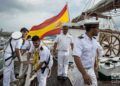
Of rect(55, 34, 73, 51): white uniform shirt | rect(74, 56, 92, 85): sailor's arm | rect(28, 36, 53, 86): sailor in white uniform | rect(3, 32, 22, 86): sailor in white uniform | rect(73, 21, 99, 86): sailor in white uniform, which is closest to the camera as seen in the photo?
rect(74, 56, 92, 85): sailor's arm

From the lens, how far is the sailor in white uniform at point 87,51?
6887mm

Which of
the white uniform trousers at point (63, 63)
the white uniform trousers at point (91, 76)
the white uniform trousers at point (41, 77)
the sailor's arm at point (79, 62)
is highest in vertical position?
the sailor's arm at point (79, 62)

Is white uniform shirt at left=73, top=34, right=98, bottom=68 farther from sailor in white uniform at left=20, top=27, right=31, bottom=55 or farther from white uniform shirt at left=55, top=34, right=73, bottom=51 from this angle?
white uniform shirt at left=55, top=34, right=73, bottom=51

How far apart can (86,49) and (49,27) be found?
35.2 ft

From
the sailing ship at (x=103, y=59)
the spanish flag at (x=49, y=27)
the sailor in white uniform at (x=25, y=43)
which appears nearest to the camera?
the sailing ship at (x=103, y=59)

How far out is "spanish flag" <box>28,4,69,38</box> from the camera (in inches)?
688

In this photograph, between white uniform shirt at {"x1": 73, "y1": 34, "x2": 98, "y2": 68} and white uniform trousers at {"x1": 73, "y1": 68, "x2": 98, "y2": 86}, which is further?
white uniform trousers at {"x1": 73, "y1": 68, "x2": 98, "y2": 86}

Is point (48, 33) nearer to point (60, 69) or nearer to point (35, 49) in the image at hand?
point (60, 69)

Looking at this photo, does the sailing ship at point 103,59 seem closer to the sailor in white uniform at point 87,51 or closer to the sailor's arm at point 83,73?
the sailor in white uniform at point 87,51

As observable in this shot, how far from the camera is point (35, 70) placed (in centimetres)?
957

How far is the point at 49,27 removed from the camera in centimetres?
1775

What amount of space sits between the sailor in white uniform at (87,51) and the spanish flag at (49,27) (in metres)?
10.2

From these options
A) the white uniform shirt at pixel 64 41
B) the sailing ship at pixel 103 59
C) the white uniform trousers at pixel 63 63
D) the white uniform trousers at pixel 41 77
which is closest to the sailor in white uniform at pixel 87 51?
the sailing ship at pixel 103 59

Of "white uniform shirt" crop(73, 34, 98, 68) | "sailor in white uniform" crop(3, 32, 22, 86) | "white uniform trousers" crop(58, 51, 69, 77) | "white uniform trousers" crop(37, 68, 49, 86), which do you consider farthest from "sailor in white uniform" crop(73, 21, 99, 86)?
"white uniform trousers" crop(58, 51, 69, 77)
